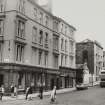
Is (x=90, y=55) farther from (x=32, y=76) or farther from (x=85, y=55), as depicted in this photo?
(x=32, y=76)

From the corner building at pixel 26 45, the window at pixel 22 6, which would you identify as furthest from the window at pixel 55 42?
the window at pixel 22 6

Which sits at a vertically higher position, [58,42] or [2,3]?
[2,3]

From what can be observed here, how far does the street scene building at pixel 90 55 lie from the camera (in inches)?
2771

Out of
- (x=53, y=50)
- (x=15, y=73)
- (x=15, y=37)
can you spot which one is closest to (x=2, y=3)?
(x=15, y=37)

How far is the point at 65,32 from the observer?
5259 centimetres

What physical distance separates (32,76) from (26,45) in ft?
17.4

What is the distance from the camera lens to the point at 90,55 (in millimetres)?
70688

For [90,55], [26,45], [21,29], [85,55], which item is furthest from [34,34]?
[85,55]

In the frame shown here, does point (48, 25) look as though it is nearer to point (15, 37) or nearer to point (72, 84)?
point (15, 37)

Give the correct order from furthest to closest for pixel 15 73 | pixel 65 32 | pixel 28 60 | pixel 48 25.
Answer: pixel 65 32 < pixel 48 25 < pixel 28 60 < pixel 15 73

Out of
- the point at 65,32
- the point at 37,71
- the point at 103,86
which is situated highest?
the point at 65,32

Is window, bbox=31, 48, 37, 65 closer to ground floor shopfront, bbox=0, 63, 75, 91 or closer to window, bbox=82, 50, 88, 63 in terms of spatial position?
ground floor shopfront, bbox=0, 63, 75, 91

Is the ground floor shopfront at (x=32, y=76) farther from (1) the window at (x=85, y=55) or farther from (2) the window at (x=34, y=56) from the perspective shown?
(1) the window at (x=85, y=55)

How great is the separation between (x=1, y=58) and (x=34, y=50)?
7.05 metres
